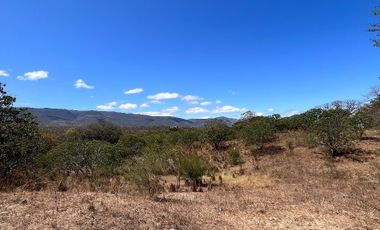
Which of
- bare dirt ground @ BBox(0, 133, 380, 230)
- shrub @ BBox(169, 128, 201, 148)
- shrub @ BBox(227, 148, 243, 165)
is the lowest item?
bare dirt ground @ BBox(0, 133, 380, 230)

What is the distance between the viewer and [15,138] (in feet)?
47.5

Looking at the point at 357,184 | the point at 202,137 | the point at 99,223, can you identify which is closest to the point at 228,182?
the point at 357,184

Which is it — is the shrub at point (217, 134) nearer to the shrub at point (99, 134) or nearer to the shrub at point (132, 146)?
the shrub at point (132, 146)

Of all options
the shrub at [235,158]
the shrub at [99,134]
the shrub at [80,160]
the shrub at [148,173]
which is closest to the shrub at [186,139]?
the shrub at [235,158]

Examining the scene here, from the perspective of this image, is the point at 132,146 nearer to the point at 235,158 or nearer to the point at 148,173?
the point at 235,158

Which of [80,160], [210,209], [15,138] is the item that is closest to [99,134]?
[80,160]

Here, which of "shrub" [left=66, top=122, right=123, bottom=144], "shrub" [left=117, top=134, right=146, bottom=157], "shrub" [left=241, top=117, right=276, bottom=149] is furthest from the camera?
"shrub" [left=66, top=122, right=123, bottom=144]

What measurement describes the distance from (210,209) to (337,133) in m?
17.5

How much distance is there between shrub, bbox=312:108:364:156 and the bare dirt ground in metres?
8.36

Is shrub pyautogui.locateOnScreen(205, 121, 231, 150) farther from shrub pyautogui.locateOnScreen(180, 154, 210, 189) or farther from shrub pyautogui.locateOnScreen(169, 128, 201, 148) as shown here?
shrub pyautogui.locateOnScreen(180, 154, 210, 189)

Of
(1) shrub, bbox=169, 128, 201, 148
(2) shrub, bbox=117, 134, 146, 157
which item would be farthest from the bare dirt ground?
(1) shrub, bbox=169, 128, 201, 148

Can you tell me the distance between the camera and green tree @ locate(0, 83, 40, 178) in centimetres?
1415

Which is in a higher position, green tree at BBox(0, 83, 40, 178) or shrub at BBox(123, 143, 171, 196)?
green tree at BBox(0, 83, 40, 178)

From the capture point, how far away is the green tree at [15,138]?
557 inches
